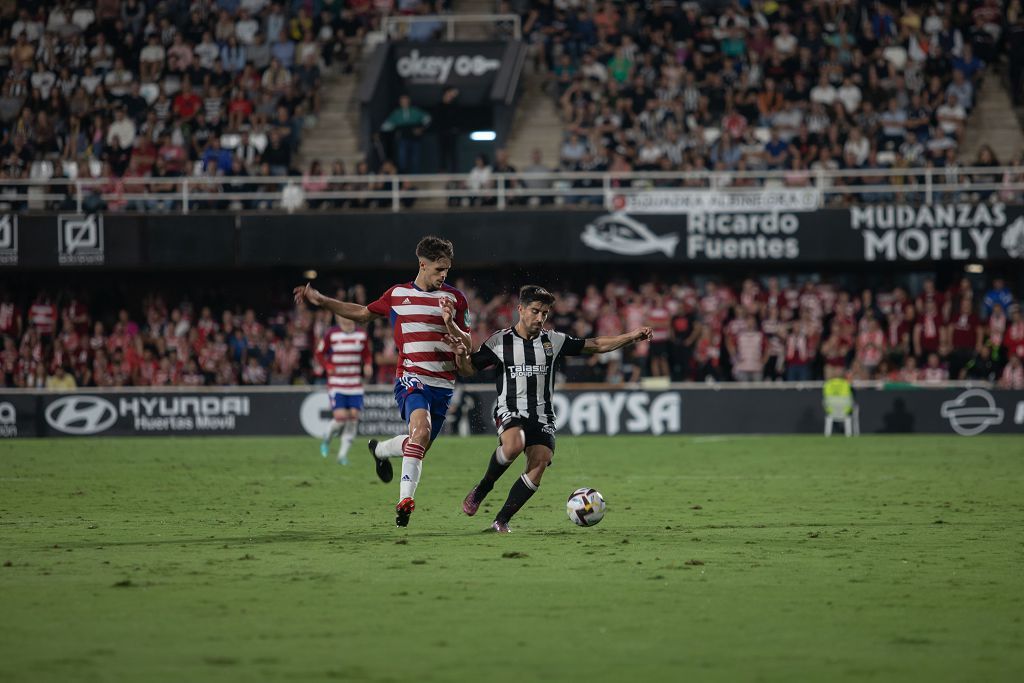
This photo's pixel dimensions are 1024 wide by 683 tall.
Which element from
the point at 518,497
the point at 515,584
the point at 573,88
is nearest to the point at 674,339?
the point at 573,88

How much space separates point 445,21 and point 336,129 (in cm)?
406

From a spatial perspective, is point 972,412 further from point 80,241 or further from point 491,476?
point 80,241

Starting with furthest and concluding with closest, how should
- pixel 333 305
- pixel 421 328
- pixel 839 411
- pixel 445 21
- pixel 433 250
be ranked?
pixel 445 21 → pixel 839 411 → pixel 421 328 → pixel 433 250 → pixel 333 305

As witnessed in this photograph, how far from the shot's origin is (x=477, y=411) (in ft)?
86.8

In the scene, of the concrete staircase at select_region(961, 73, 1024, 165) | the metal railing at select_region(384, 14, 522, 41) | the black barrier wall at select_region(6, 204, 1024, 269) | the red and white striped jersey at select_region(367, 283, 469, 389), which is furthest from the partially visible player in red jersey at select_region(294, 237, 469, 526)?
the metal railing at select_region(384, 14, 522, 41)

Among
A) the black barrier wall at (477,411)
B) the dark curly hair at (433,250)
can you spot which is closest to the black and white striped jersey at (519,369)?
the dark curly hair at (433,250)

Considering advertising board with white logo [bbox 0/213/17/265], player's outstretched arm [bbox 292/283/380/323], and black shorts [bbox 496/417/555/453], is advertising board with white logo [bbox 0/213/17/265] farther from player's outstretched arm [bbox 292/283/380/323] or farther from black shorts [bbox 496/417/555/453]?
black shorts [bbox 496/417/555/453]

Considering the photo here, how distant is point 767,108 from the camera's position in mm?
30078

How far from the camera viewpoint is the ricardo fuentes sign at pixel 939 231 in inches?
1109

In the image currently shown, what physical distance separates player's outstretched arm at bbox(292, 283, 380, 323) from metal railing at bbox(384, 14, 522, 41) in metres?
23.1

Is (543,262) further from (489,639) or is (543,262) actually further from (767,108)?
(489,639)

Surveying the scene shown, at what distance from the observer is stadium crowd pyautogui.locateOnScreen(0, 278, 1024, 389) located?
27.5 metres

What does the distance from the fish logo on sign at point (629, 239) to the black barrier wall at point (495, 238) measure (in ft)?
0.07

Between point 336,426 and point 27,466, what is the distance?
4520 mm
